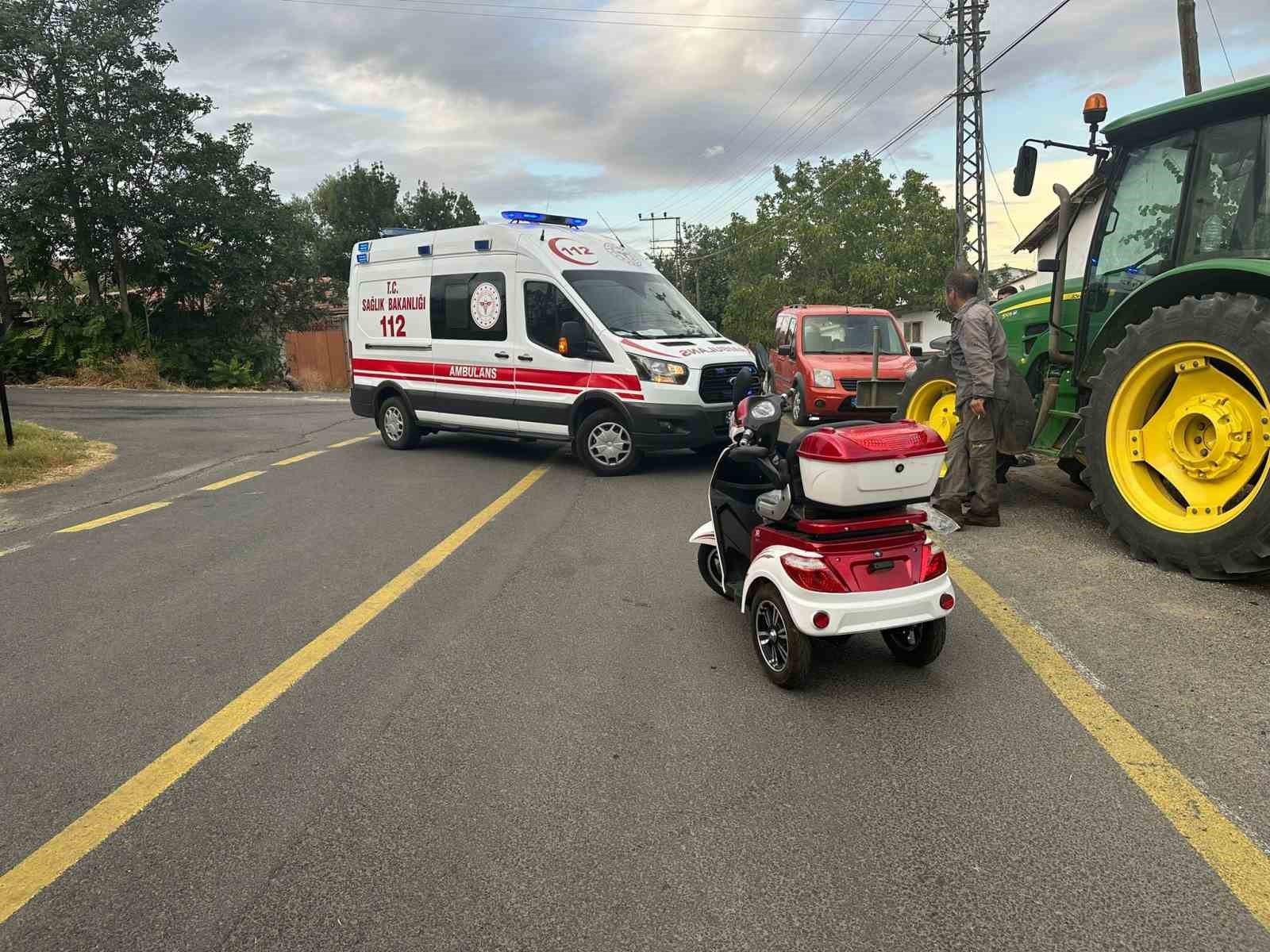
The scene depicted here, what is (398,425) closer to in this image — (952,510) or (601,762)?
(952,510)

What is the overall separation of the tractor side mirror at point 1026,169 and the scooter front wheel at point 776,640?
4.31 m

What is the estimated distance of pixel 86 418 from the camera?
55.2 feet

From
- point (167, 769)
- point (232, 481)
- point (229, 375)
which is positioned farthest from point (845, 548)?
point (229, 375)

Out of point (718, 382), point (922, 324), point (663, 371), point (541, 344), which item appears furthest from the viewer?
point (922, 324)

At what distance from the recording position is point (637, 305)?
33.8 ft

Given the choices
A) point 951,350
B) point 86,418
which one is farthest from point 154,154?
point 951,350

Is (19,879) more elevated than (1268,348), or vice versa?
(1268,348)

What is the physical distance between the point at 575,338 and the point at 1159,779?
7.44 meters

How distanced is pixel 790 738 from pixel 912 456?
133cm

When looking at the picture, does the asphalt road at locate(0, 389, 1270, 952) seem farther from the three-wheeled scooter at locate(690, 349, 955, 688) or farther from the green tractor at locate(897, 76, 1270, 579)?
the green tractor at locate(897, 76, 1270, 579)

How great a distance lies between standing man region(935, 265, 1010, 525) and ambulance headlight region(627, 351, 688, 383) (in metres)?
3.17

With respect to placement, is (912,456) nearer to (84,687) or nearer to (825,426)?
(825,426)

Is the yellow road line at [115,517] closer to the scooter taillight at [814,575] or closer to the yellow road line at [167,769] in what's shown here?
the yellow road line at [167,769]

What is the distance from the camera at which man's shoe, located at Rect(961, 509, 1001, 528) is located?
22.0ft
